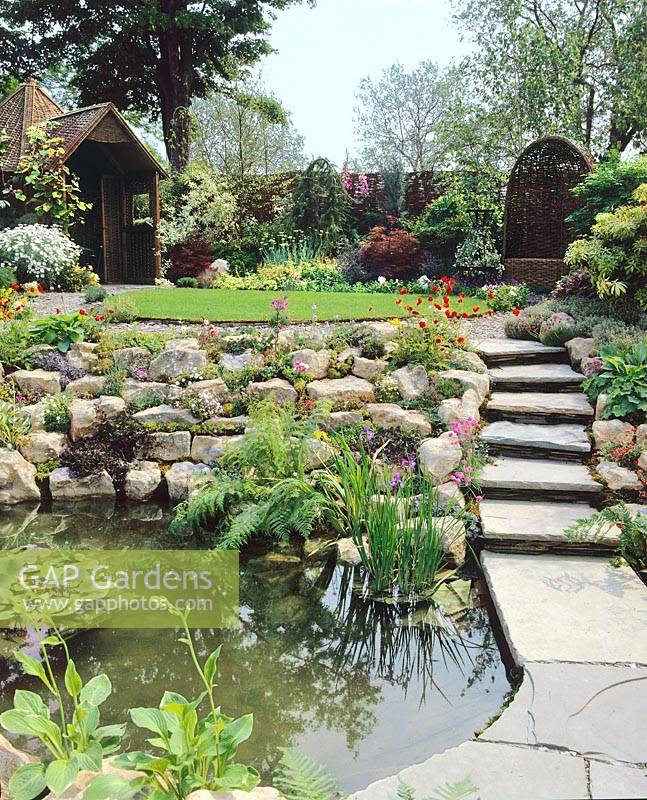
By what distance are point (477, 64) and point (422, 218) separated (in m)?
3.34

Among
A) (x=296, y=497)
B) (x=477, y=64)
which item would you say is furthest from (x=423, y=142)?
(x=296, y=497)

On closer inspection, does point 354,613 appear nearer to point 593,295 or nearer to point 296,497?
point 296,497

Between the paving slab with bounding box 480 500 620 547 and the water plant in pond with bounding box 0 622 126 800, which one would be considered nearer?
the water plant in pond with bounding box 0 622 126 800

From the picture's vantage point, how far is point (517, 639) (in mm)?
3158

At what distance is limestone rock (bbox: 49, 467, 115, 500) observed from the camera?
5.29m

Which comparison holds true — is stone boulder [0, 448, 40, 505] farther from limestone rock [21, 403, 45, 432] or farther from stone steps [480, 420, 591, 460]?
stone steps [480, 420, 591, 460]

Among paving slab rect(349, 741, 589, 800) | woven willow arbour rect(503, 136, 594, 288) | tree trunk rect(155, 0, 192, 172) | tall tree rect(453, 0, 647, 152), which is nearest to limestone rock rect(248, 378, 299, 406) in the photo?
paving slab rect(349, 741, 589, 800)

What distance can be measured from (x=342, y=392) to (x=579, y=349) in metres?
2.19

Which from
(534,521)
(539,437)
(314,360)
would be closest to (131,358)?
(314,360)

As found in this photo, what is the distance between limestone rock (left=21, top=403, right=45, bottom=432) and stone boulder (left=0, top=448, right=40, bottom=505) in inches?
18.4

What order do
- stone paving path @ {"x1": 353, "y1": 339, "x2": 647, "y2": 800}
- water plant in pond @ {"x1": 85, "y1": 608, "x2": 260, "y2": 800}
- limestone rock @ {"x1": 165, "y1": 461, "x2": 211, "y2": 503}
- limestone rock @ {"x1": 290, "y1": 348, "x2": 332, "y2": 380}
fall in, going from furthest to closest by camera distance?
1. limestone rock @ {"x1": 290, "y1": 348, "x2": 332, "y2": 380}
2. limestone rock @ {"x1": 165, "y1": 461, "x2": 211, "y2": 503}
3. stone paving path @ {"x1": 353, "y1": 339, "x2": 647, "y2": 800}
4. water plant in pond @ {"x1": 85, "y1": 608, "x2": 260, "y2": 800}

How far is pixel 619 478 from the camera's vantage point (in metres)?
4.54

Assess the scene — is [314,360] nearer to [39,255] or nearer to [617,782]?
[617,782]

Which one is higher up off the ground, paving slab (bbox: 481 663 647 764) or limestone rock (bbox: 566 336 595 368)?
limestone rock (bbox: 566 336 595 368)
